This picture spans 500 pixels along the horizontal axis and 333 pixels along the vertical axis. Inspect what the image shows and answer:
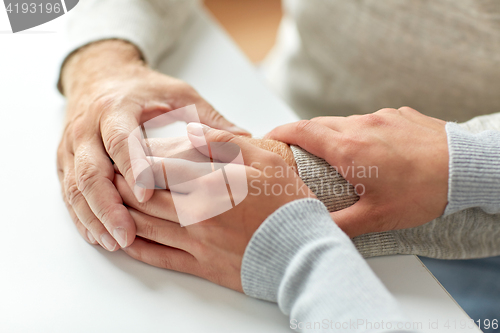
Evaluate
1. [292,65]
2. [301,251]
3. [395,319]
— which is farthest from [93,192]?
[292,65]

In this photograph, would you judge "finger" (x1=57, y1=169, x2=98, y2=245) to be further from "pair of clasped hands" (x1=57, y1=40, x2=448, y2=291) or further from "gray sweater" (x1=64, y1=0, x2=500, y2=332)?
"gray sweater" (x1=64, y1=0, x2=500, y2=332)

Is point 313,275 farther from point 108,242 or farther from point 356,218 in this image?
point 108,242

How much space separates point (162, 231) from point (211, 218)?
0.23ft

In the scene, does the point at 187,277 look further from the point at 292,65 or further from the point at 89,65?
the point at 292,65

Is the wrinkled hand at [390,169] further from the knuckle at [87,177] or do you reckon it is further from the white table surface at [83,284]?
the knuckle at [87,177]

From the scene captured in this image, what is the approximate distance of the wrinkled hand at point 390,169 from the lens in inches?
18.3

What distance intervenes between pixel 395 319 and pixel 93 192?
0.38 metres

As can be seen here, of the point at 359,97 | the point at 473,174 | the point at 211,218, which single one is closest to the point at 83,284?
→ the point at 211,218

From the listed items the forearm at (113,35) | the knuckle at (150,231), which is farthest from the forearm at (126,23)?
the knuckle at (150,231)

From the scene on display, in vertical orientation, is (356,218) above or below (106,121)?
below

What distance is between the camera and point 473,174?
456mm

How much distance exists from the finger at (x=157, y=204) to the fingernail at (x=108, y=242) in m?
0.05

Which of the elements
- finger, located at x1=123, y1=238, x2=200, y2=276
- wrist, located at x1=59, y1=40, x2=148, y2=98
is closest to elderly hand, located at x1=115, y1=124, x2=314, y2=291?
finger, located at x1=123, y1=238, x2=200, y2=276

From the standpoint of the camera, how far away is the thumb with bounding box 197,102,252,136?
583 millimetres
